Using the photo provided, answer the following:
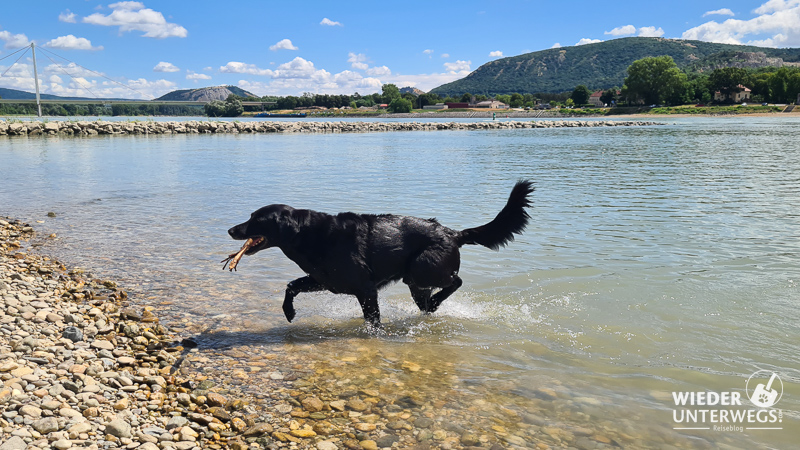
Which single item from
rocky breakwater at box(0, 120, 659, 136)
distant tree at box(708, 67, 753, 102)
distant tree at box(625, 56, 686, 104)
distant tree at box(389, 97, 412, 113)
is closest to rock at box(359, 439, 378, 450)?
rocky breakwater at box(0, 120, 659, 136)

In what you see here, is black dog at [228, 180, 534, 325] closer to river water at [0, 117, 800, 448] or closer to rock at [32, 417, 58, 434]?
river water at [0, 117, 800, 448]

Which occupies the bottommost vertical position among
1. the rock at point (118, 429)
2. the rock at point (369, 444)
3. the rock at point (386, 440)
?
the rock at point (386, 440)

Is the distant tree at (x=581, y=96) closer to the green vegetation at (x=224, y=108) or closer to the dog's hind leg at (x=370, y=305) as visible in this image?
the green vegetation at (x=224, y=108)

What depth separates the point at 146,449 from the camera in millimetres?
3314

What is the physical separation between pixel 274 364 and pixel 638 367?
3.30 metres

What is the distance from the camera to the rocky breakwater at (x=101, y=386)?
11.2 ft

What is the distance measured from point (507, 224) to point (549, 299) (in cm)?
128

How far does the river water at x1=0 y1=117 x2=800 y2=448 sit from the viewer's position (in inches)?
172

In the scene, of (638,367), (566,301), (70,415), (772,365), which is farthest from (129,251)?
(772,365)

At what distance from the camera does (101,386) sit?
404 cm


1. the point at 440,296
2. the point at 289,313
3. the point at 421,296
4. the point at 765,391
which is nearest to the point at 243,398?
the point at 289,313

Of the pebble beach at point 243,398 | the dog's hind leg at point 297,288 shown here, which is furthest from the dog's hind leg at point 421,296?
the dog's hind leg at point 297,288

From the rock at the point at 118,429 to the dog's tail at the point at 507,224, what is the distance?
12.7 feet

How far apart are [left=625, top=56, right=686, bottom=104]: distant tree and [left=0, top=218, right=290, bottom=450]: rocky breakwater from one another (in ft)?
516
